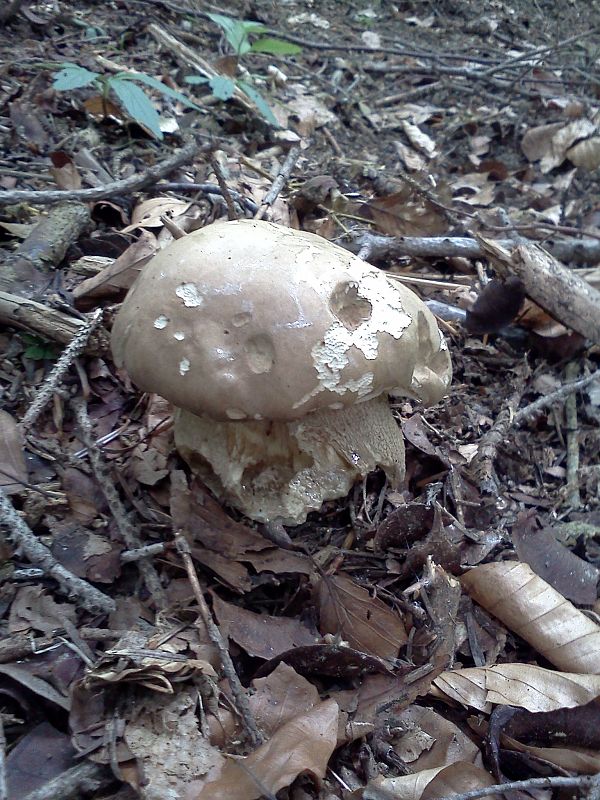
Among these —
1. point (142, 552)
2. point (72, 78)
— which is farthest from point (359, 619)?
point (72, 78)

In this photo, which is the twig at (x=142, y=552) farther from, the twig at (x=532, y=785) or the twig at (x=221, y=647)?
the twig at (x=532, y=785)

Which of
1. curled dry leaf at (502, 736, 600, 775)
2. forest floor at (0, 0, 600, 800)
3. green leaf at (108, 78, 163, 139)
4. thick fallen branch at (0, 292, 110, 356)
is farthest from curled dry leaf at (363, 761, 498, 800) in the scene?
green leaf at (108, 78, 163, 139)

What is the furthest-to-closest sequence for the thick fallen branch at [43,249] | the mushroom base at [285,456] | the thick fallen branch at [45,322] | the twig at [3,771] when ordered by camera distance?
the thick fallen branch at [43,249], the thick fallen branch at [45,322], the mushroom base at [285,456], the twig at [3,771]

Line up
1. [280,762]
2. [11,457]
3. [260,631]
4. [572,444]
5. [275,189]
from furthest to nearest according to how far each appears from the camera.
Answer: [275,189] → [572,444] → [11,457] → [260,631] → [280,762]

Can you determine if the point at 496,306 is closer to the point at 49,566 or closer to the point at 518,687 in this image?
the point at 518,687

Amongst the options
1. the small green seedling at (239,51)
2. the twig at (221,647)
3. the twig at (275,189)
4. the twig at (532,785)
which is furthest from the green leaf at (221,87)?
the twig at (532,785)

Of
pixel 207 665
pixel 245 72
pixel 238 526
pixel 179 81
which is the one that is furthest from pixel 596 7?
pixel 207 665
